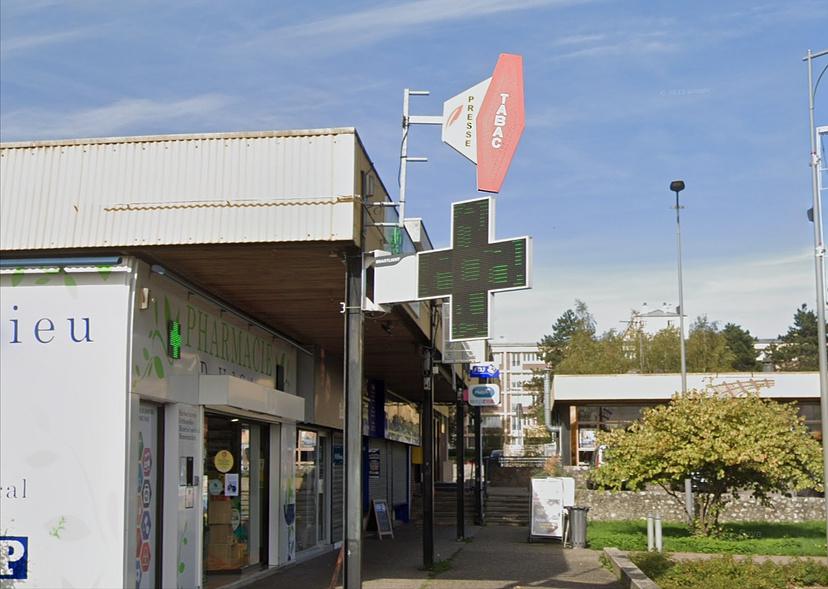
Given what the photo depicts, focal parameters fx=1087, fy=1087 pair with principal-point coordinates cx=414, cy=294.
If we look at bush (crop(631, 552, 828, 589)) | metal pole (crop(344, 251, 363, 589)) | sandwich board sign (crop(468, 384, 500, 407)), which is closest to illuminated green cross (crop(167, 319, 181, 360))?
metal pole (crop(344, 251, 363, 589))

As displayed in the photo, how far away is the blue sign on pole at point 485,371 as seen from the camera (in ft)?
93.4

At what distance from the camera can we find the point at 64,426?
1135cm

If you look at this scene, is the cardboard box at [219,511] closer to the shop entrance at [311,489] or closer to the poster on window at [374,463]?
the shop entrance at [311,489]

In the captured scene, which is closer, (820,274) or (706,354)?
(820,274)

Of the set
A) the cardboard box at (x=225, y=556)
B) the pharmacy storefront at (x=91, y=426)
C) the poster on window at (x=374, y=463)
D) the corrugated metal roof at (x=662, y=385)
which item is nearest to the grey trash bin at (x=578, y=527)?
the poster on window at (x=374, y=463)

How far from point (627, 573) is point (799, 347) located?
89926 millimetres

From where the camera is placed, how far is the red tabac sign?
11367 mm

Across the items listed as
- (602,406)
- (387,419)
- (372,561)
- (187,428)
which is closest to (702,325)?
(602,406)

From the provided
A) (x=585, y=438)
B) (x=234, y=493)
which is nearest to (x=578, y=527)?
(x=234, y=493)

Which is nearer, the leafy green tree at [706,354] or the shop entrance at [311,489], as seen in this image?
the shop entrance at [311,489]

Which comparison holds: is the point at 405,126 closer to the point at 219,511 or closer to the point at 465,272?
the point at 465,272

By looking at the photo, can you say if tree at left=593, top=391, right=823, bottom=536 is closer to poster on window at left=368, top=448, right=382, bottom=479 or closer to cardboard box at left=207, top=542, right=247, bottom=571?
poster on window at left=368, top=448, right=382, bottom=479

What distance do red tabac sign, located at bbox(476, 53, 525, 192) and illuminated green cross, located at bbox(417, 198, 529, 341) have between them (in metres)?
0.32

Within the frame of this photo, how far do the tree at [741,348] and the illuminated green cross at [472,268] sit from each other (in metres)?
88.9
